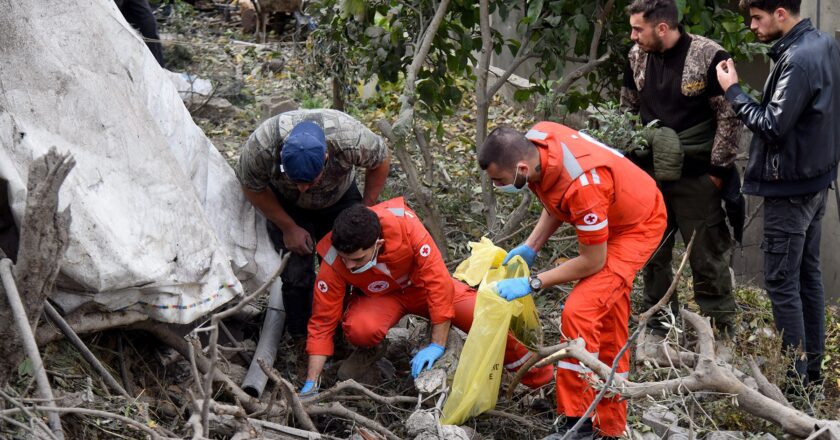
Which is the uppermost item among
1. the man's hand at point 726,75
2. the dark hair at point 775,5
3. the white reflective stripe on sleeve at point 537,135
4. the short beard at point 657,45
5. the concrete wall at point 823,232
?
the dark hair at point 775,5

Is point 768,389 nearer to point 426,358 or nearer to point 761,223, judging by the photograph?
point 426,358

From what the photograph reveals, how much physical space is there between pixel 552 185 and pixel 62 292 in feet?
5.77

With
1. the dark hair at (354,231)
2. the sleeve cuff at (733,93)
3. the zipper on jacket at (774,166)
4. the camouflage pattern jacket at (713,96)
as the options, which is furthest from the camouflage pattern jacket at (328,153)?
the zipper on jacket at (774,166)

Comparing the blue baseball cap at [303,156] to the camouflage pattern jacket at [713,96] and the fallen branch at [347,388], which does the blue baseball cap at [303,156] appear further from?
the camouflage pattern jacket at [713,96]

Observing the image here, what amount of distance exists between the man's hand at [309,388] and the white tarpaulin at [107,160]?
0.50 meters

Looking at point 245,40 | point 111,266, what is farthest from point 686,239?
point 245,40

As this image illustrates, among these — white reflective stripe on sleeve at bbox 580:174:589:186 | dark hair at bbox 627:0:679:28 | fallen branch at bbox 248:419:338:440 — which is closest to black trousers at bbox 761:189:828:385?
dark hair at bbox 627:0:679:28

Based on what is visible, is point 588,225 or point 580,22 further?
point 580,22

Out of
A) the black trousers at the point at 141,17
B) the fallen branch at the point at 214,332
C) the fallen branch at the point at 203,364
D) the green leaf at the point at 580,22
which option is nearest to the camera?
the fallen branch at the point at 214,332

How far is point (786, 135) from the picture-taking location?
3.81 m

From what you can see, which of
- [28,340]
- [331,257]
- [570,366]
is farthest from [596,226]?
[28,340]

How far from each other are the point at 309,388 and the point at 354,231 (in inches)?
27.1

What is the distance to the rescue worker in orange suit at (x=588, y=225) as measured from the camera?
11.2ft

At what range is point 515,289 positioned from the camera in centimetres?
365
